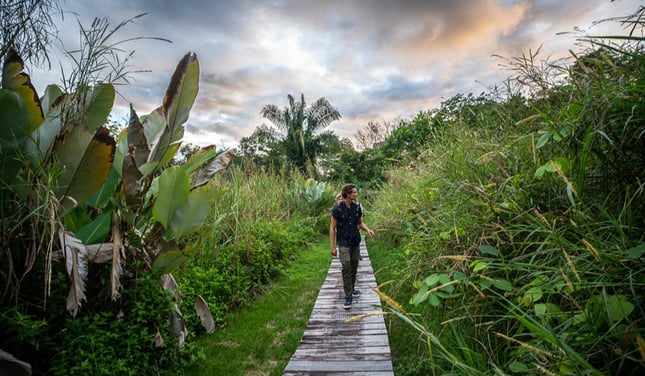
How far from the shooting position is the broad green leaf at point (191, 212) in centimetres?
266

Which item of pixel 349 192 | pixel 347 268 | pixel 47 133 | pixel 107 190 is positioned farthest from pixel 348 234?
pixel 47 133

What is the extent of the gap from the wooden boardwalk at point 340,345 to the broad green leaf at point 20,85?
284 cm

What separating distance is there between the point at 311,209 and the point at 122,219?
9.16 m

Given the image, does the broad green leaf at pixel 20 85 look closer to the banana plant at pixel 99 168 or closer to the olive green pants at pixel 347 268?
the banana plant at pixel 99 168

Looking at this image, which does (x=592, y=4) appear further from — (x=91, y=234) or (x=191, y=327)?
(x=191, y=327)

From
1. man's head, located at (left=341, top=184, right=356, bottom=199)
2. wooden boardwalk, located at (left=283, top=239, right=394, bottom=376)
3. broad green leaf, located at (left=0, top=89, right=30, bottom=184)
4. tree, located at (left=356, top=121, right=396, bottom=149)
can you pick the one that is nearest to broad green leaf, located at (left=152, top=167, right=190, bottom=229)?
broad green leaf, located at (left=0, top=89, right=30, bottom=184)

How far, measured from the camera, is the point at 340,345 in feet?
10.4

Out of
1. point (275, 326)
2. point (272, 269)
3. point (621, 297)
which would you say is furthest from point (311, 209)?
point (621, 297)

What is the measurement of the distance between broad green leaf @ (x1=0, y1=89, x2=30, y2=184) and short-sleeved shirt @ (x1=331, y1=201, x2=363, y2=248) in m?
3.66

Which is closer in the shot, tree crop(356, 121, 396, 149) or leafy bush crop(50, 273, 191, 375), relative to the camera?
leafy bush crop(50, 273, 191, 375)

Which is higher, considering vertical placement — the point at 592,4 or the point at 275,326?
the point at 592,4

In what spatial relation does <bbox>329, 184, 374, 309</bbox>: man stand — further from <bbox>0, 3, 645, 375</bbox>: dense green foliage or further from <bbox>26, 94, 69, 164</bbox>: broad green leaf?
<bbox>26, 94, 69, 164</bbox>: broad green leaf

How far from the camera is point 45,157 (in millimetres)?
2156

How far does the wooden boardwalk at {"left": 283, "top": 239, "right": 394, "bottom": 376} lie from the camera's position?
2697 mm
